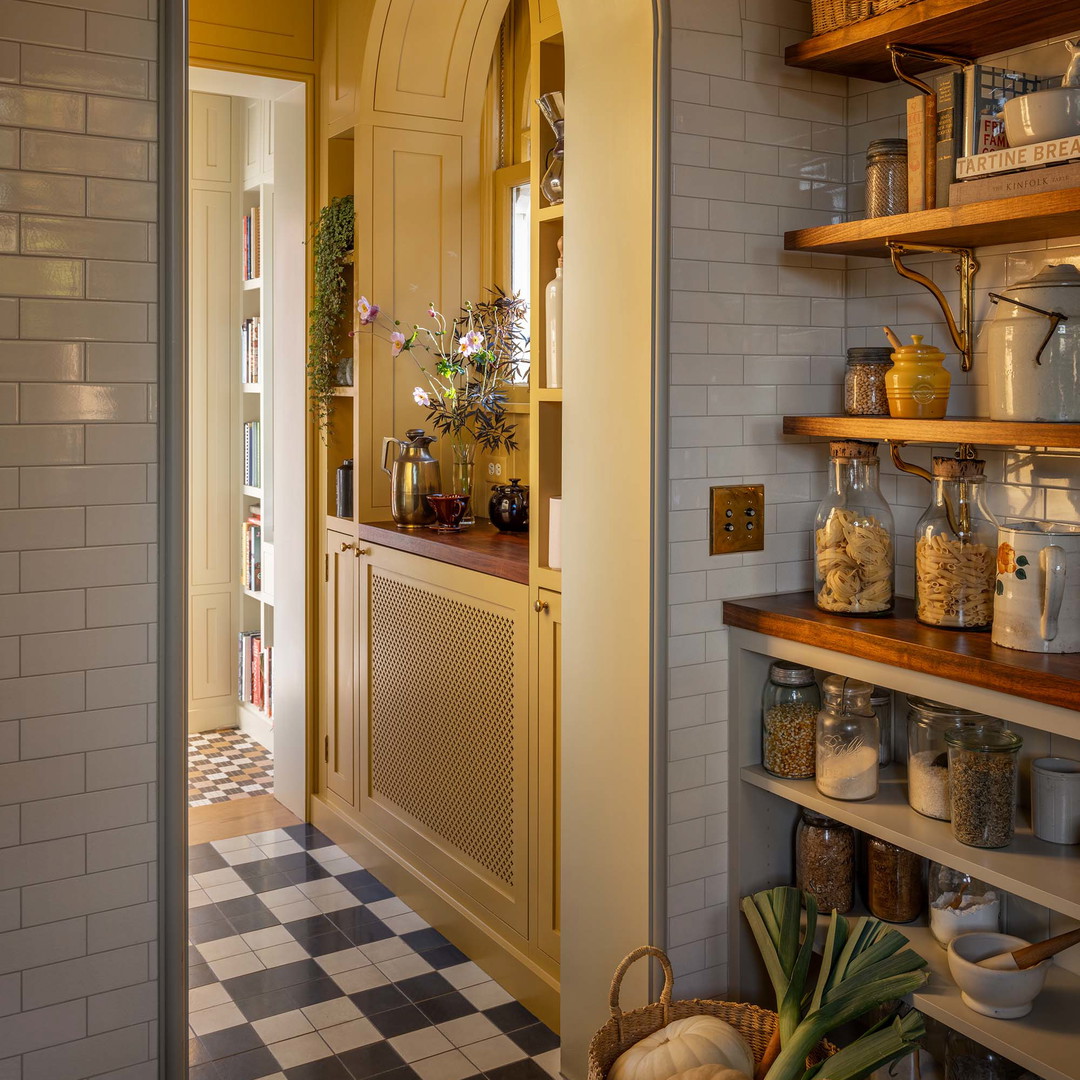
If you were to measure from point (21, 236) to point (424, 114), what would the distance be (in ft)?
7.86

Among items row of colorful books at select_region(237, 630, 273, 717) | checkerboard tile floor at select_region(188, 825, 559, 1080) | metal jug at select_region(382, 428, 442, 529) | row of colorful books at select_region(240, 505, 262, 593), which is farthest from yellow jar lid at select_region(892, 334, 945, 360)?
row of colorful books at select_region(240, 505, 262, 593)

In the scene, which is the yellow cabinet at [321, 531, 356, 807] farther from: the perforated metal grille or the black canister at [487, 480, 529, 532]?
the black canister at [487, 480, 529, 532]

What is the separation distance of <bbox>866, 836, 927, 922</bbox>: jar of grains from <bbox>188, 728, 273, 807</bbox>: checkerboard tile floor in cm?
285

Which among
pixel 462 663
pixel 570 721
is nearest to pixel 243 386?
pixel 462 663

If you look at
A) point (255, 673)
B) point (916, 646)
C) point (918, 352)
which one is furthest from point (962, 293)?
point (255, 673)

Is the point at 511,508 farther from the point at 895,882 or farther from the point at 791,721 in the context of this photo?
the point at 895,882

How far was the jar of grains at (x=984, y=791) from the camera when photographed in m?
1.84

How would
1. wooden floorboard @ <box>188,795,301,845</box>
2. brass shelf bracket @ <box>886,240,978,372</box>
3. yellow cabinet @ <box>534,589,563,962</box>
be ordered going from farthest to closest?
1. wooden floorboard @ <box>188,795,301,845</box>
2. yellow cabinet @ <box>534,589,563,962</box>
3. brass shelf bracket @ <box>886,240,978,372</box>

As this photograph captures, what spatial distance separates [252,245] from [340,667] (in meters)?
2.17

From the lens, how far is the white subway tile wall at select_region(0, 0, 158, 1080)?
156 centimetres

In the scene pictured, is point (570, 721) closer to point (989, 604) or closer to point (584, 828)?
point (584, 828)

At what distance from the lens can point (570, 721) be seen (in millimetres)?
2465

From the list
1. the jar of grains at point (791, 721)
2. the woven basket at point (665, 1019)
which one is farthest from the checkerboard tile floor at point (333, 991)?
the jar of grains at point (791, 721)

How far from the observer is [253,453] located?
5.24 metres
